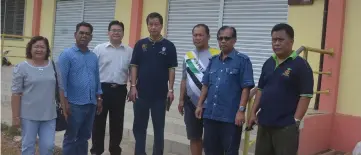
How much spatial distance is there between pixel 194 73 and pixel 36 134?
5.85 feet

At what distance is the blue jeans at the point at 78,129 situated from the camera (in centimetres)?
Answer: 433

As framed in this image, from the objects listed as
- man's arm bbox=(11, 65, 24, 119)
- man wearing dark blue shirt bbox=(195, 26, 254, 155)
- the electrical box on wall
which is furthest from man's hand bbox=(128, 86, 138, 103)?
the electrical box on wall

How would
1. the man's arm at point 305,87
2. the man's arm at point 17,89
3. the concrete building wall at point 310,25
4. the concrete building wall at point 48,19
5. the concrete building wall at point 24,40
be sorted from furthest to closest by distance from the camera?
1. the concrete building wall at point 24,40
2. the concrete building wall at point 48,19
3. the concrete building wall at point 310,25
4. the man's arm at point 17,89
5. the man's arm at point 305,87

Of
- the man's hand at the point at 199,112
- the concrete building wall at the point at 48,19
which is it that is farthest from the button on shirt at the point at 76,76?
the concrete building wall at the point at 48,19

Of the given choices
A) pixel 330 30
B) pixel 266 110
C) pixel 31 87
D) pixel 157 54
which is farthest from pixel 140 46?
pixel 330 30

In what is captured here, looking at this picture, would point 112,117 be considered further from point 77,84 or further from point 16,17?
point 16,17

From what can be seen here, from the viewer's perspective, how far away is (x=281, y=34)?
3408 millimetres

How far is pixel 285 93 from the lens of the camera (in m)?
3.37

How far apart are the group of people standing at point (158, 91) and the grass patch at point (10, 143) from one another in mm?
1333

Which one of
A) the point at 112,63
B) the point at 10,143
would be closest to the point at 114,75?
the point at 112,63

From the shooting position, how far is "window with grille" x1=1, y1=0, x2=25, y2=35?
1373 centimetres

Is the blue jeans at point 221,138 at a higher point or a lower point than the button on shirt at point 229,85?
lower

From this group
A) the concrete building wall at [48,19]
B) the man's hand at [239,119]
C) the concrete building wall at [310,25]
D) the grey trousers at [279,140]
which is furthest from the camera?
the concrete building wall at [48,19]

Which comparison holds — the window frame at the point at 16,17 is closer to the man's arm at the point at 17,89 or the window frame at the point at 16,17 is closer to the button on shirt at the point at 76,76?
the button on shirt at the point at 76,76
